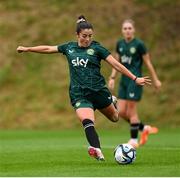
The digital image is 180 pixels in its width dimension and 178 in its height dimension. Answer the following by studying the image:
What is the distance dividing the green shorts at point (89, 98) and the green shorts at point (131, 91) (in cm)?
479

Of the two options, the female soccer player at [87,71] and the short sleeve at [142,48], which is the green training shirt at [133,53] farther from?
the female soccer player at [87,71]

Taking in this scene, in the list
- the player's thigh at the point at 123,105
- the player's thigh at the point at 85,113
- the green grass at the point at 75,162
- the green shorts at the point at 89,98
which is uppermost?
the player's thigh at the point at 123,105

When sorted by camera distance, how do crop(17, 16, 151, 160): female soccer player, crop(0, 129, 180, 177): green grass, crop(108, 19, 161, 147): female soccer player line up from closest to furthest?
crop(0, 129, 180, 177): green grass → crop(17, 16, 151, 160): female soccer player → crop(108, 19, 161, 147): female soccer player

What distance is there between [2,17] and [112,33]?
4048mm

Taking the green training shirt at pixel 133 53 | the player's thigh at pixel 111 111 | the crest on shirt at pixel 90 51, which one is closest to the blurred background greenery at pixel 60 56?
the green training shirt at pixel 133 53

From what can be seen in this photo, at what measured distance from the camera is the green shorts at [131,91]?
59.2 ft

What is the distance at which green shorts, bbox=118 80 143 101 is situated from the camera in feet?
59.2

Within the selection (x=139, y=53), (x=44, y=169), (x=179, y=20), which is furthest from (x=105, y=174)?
(x=179, y=20)

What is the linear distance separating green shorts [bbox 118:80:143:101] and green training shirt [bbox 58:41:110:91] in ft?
16.1

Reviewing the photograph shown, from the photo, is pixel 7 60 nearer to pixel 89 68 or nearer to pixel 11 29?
pixel 11 29

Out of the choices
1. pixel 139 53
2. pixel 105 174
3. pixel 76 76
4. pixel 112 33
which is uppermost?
pixel 112 33

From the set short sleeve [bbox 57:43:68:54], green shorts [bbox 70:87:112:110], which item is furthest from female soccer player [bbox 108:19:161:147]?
green shorts [bbox 70:87:112:110]

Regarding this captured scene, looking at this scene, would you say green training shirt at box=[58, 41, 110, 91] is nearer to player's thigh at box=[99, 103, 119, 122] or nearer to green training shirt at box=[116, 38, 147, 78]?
player's thigh at box=[99, 103, 119, 122]

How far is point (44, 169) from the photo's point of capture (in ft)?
38.0
